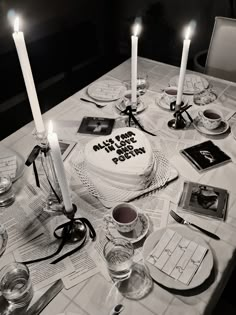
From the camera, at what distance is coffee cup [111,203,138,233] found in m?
0.94

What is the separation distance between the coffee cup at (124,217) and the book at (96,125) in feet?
1.55

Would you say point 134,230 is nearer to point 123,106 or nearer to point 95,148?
point 95,148

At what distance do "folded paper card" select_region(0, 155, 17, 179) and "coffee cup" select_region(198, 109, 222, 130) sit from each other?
797mm

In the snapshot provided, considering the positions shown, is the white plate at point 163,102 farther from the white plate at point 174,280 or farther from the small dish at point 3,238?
the small dish at point 3,238

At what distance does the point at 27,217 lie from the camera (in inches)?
41.2

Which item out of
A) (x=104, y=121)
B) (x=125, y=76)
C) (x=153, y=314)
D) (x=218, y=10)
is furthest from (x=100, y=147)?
(x=218, y=10)

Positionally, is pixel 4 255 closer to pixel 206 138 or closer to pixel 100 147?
pixel 100 147

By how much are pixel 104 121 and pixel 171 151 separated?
13.7 inches

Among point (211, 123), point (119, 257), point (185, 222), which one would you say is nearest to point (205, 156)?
point (211, 123)

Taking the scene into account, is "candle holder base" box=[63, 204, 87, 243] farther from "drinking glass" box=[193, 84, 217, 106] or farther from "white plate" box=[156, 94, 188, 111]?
"drinking glass" box=[193, 84, 217, 106]

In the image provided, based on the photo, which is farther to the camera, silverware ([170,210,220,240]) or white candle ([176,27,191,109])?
white candle ([176,27,191,109])

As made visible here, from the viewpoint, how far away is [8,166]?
3.98ft

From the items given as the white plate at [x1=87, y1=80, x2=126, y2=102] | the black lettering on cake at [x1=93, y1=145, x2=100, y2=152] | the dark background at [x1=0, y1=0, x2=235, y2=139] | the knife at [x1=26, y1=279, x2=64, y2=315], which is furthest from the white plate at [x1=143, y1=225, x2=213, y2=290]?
the dark background at [x1=0, y1=0, x2=235, y2=139]

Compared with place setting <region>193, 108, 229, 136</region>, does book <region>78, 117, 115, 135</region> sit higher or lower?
lower
